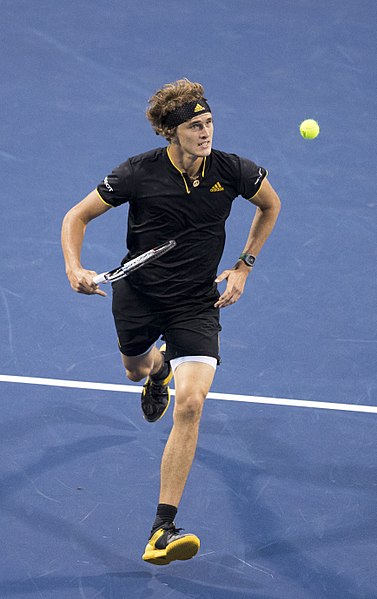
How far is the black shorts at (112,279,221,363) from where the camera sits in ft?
22.6

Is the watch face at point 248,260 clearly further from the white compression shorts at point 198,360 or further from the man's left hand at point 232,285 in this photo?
the white compression shorts at point 198,360

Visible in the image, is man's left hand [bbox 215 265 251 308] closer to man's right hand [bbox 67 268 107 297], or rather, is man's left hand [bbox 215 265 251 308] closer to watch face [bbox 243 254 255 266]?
watch face [bbox 243 254 255 266]

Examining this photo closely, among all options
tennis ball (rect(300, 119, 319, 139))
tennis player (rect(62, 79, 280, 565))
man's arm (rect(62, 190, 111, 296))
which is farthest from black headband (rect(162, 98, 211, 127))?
tennis ball (rect(300, 119, 319, 139))

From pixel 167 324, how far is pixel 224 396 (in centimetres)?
128

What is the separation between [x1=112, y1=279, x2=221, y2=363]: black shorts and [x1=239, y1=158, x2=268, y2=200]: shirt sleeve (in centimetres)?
64

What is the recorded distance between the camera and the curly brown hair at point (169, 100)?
268 inches

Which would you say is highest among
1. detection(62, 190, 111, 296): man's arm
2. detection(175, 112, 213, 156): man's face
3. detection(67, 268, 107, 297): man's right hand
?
detection(175, 112, 213, 156): man's face

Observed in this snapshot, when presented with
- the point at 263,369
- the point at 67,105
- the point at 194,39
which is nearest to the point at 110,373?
the point at 263,369

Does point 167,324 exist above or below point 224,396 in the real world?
above

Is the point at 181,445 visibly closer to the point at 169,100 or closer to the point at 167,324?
the point at 167,324

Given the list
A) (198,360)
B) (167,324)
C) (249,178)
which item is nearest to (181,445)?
(198,360)

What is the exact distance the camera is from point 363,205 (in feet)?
34.0

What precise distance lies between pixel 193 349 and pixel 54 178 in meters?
4.29

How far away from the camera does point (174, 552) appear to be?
20.5 feet
